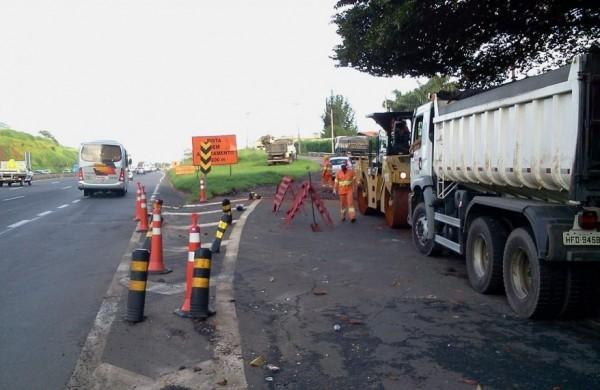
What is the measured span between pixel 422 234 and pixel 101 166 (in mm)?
21488

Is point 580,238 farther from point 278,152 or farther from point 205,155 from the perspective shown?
point 278,152

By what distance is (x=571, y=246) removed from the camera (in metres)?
5.96

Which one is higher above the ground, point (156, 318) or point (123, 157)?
point (123, 157)

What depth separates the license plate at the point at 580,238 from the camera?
5965 millimetres

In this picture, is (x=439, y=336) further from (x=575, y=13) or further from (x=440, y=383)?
(x=575, y=13)

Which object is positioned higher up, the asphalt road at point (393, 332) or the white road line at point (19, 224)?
the asphalt road at point (393, 332)

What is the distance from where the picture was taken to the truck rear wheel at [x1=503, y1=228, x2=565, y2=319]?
633cm

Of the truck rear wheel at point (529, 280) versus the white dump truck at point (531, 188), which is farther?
the truck rear wheel at point (529, 280)

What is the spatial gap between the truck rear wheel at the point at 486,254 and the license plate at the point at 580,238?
1602mm

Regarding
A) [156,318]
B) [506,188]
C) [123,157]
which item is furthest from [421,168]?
[123,157]

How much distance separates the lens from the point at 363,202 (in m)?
17.8

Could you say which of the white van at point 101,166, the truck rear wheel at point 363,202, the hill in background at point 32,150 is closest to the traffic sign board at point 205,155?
the white van at point 101,166

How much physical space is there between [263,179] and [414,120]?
21.1m

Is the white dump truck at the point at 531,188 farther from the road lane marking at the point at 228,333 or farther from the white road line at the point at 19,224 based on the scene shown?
the white road line at the point at 19,224
